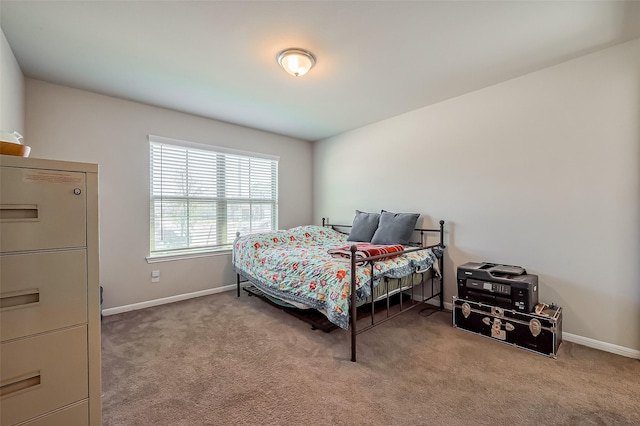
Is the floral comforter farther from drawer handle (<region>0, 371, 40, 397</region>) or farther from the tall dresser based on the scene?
drawer handle (<region>0, 371, 40, 397</region>)

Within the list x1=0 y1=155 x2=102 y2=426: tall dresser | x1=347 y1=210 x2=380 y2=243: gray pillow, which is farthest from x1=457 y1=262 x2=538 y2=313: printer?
x1=0 y1=155 x2=102 y2=426: tall dresser

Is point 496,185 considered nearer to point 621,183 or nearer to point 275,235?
point 621,183

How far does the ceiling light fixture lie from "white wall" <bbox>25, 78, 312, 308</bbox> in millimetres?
1931

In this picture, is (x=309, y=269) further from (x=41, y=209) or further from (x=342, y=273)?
(x=41, y=209)

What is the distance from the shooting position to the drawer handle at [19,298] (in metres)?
0.96

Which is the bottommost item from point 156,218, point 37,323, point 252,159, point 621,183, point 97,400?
point 97,400

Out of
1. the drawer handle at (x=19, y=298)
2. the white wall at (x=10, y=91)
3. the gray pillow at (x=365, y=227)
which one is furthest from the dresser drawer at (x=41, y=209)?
the gray pillow at (x=365, y=227)

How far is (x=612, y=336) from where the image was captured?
2176mm

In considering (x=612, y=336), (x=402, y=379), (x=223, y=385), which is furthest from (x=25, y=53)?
(x=612, y=336)

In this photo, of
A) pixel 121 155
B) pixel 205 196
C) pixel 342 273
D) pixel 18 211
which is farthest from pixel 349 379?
pixel 121 155

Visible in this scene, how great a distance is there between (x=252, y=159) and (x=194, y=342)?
2640 millimetres

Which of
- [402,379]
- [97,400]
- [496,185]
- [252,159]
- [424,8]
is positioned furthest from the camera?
[252,159]

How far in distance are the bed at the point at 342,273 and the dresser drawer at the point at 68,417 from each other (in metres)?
1.42

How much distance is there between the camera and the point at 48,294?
1027mm
